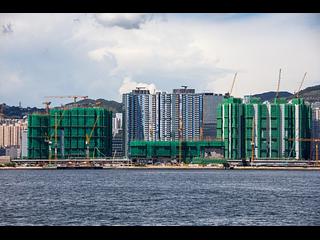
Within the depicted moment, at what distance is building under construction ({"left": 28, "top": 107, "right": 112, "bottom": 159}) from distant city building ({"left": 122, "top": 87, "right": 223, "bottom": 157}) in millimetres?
35559

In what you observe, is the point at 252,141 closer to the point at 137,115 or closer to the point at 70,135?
the point at 70,135

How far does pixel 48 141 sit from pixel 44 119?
5627 mm

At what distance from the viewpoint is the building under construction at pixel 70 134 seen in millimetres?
125812

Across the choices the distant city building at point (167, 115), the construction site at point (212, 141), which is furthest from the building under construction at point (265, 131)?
the distant city building at point (167, 115)

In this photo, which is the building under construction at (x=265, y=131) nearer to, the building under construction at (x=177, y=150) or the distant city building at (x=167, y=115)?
the building under construction at (x=177, y=150)

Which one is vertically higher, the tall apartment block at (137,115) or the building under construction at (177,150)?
the tall apartment block at (137,115)

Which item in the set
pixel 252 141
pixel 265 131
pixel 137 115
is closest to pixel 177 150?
pixel 252 141

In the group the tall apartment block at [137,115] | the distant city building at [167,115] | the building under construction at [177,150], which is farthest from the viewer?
the distant city building at [167,115]

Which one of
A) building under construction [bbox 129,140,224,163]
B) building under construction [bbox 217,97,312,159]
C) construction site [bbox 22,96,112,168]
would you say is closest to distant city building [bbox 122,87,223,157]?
construction site [bbox 22,96,112,168]

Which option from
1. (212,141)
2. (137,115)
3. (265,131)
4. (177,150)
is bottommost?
(177,150)

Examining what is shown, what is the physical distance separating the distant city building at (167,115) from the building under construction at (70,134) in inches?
1400

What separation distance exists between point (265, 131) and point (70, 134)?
1315 inches

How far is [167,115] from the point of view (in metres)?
169
